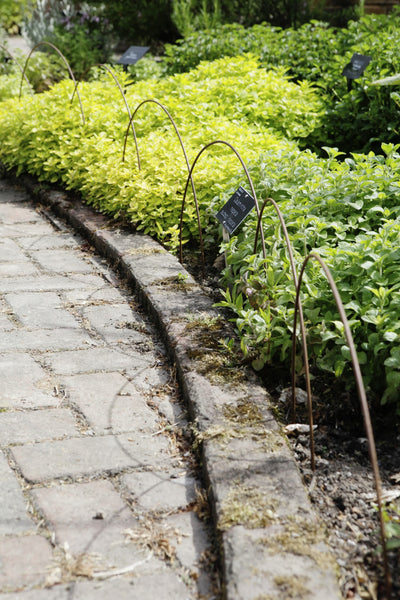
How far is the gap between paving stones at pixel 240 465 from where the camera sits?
1.94m

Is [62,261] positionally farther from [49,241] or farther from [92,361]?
[92,361]

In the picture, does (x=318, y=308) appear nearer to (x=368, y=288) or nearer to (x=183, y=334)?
(x=368, y=288)

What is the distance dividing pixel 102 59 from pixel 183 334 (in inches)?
301

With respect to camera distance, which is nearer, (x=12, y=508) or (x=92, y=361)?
(x=12, y=508)

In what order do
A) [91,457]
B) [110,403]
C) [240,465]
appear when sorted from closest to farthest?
[240,465], [91,457], [110,403]

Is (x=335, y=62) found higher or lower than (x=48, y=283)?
higher

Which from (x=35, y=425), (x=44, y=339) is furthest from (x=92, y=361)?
(x=35, y=425)

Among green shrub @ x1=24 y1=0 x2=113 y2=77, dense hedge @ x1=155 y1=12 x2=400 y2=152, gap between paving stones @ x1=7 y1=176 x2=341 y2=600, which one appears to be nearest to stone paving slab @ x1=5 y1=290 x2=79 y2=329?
gap between paving stones @ x1=7 y1=176 x2=341 y2=600

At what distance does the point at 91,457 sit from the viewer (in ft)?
8.51

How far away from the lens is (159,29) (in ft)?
34.1

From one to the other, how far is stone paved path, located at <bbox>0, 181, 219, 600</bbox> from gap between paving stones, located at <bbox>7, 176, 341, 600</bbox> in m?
0.12

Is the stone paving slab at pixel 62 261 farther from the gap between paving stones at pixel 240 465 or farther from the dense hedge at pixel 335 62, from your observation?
the dense hedge at pixel 335 62

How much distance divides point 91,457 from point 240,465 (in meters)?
0.57

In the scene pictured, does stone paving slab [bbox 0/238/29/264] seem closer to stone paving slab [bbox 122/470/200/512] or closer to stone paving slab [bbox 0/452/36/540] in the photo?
stone paving slab [bbox 0/452/36/540]
